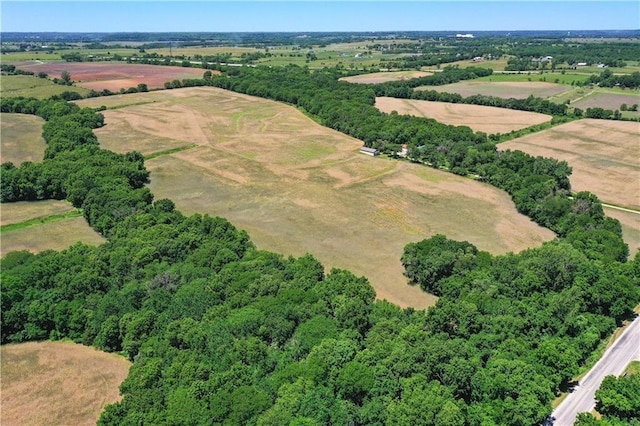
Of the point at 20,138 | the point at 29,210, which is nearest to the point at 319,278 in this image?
the point at 29,210

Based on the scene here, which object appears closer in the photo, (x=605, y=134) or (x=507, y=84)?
(x=605, y=134)

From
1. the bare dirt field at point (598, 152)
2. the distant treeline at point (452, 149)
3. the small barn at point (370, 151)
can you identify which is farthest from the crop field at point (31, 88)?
the bare dirt field at point (598, 152)

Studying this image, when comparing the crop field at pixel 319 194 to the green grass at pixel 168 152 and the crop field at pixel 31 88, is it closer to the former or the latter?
the green grass at pixel 168 152

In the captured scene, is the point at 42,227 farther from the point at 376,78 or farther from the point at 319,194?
the point at 376,78

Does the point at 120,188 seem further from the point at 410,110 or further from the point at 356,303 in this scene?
the point at 410,110

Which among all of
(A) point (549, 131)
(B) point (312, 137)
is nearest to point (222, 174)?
(B) point (312, 137)
